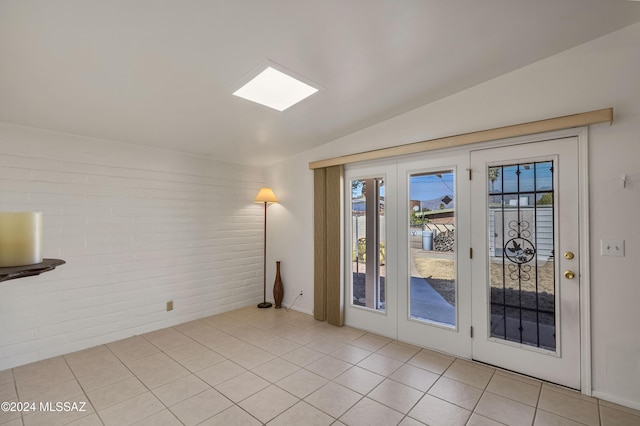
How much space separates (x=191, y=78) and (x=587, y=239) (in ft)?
11.1

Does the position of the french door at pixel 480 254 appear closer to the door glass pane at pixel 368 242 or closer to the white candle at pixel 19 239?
the door glass pane at pixel 368 242

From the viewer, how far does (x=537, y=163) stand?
2.59 m

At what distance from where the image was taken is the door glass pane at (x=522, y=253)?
2547 millimetres

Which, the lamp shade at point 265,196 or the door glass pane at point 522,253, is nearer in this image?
the door glass pane at point 522,253

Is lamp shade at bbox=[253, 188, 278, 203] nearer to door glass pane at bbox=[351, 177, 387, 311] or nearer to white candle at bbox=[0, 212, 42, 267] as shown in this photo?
door glass pane at bbox=[351, 177, 387, 311]

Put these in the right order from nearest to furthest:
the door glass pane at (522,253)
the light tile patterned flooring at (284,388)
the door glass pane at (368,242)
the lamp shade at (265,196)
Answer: the light tile patterned flooring at (284,388)
the door glass pane at (522,253)
the door glass pane at (368,242)
the lamp shade at (265,196)

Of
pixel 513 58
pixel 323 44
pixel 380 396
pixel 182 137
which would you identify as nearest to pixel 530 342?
pixel 380 396

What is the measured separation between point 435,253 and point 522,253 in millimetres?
772

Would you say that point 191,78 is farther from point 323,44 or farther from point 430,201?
point 430,201

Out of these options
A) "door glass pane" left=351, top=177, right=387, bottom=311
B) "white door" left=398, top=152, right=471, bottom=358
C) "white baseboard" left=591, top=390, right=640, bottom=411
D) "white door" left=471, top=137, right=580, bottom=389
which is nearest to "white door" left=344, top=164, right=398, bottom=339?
"door glass pane" left=351, top=177, right=387, bottom=311

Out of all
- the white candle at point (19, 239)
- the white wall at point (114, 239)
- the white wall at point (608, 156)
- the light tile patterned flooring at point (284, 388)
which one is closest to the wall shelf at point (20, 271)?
the white candle at point (19, 239)

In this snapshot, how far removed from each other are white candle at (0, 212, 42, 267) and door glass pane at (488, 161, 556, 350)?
124 inches

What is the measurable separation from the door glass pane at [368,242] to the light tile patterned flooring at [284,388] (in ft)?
1.78

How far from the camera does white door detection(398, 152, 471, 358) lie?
2965 mm
